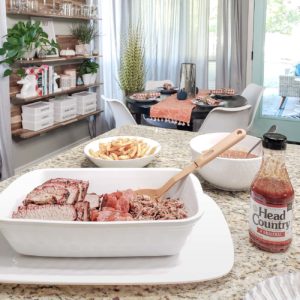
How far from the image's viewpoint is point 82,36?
4246 millimetres

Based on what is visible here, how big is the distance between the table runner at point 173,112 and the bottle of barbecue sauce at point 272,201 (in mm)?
2282

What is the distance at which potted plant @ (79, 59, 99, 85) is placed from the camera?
432 centimetres

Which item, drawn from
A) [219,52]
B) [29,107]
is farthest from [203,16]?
[29,107]

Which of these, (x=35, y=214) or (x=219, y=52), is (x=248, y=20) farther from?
(x=35, y=214)

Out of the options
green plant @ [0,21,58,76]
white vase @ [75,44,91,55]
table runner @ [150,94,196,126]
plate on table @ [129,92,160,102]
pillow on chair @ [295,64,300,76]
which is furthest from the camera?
pillow on chair @ [295,64,300,76]

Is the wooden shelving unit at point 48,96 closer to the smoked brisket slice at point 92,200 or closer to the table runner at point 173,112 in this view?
the table runner at point 173,112

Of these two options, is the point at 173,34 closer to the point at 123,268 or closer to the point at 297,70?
the point at 297,70

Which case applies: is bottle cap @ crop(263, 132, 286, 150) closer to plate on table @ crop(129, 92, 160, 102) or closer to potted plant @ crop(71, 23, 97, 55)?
plate on table @ crop(129, 92, 160, 102)

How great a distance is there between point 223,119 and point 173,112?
0.39 metres

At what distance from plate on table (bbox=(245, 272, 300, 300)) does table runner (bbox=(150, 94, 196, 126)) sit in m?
2.38

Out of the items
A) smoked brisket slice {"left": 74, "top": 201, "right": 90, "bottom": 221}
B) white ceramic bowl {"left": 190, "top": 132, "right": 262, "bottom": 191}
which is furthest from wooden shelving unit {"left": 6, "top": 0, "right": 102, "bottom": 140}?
smoked brisket slice {"left": 74, "top": 201, "right": 90, "bottom": 221}

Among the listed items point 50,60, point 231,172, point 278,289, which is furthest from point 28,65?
point 278,289

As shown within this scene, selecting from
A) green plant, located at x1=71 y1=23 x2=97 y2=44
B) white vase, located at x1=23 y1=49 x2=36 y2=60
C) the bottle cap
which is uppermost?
green plant, located at x1=71 y1=23 x2=97 y2=44

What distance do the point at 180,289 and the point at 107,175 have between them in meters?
0.38
